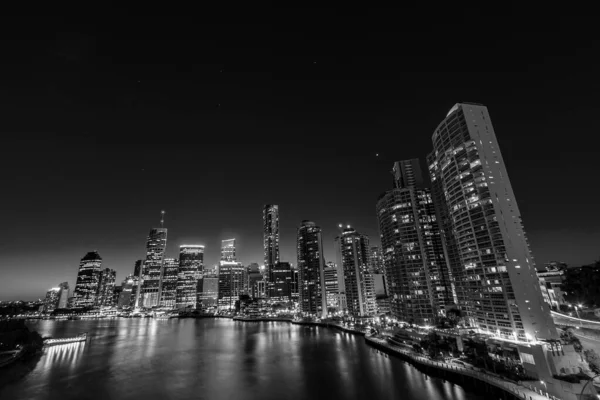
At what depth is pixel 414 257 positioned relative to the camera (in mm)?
94000

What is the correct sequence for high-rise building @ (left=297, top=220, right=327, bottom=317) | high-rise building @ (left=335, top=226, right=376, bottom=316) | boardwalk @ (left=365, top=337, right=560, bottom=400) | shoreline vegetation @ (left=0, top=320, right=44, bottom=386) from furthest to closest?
1. high-rise building @ (left=297, top=220, right=327, bottom=317)
2. high-rise building @ (left=335, top=226, right=376, bottom=316)
3. shoreline vegetation @ (left=0, top=320, right=44, bottom=386)
4. boardwalk @ (left=365, top=337, right=560, bottom=400)

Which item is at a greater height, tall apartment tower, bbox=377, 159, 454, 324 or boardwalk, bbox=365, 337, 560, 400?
tall apartment tower, bbox=377, 159, 454, 324

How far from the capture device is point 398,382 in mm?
49938

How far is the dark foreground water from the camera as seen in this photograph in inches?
1815

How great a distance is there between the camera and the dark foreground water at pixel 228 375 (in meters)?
46.1

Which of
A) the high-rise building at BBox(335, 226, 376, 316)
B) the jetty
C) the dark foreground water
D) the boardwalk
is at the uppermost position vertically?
the high-rise building at BBox(335, 226, 376, 316)

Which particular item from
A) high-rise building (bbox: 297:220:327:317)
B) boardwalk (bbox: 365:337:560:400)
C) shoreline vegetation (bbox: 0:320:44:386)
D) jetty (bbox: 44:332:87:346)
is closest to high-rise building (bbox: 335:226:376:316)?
high-rise building (bbox: 297:220:327:317)

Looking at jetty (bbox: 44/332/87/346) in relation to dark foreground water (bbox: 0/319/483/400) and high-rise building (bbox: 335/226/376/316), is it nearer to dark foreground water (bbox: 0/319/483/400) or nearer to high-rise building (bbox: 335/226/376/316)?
dark foreground water (bbox: 0/319/483/400)

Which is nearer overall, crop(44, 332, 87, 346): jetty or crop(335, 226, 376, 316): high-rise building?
crop(44, 332, 87, 346): jetty

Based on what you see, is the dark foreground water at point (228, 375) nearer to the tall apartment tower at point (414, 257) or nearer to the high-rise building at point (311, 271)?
the tall apartment tower at point (414, 257)

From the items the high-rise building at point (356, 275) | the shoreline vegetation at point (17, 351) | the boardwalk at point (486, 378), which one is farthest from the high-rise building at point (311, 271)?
the shoreline vegetation at point (17, 351)

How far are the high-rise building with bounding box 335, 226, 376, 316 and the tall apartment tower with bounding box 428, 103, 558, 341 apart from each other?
78.4 meters

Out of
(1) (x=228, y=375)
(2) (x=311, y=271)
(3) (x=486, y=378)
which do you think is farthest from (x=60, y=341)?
(3) (x=486, y=378)

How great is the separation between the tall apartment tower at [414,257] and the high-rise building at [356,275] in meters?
39.3
